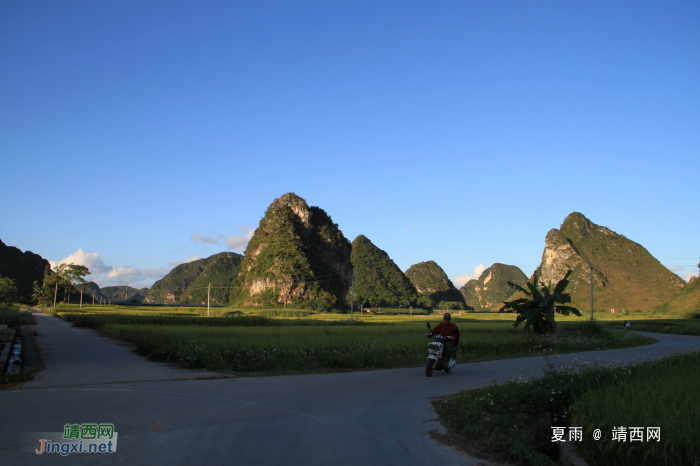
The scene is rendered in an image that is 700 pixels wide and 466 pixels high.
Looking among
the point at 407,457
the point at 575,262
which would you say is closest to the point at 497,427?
the point at 407,457

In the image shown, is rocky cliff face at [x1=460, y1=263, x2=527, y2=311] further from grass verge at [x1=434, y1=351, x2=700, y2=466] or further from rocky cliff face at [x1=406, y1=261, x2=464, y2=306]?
grass verge at [x1=434, y1=351, x2=700, y2=466]

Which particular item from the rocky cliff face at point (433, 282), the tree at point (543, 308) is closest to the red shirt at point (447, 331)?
the tree at point (543, 308)

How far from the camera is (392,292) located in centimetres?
10875

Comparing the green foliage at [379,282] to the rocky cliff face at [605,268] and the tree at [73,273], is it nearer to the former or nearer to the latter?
the rocky cliff face at [605,268]

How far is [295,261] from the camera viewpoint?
75.4 m

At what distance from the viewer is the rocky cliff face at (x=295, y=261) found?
242 ft

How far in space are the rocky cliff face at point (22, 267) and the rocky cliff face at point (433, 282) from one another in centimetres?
9440

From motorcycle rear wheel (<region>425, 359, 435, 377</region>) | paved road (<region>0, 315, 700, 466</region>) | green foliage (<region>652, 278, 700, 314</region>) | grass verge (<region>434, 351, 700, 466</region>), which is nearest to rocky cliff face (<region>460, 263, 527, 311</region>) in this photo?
green foliage (<region>652, 278, 700, 314</region>)

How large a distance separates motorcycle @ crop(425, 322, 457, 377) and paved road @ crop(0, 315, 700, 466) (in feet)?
0.94

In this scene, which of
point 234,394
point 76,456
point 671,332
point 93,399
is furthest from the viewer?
point 671,332

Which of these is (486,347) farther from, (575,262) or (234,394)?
(575,262)

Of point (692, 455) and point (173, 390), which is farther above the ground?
point (692, 455)

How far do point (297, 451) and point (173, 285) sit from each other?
15502 centimetres

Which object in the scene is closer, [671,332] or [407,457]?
[407,457]
